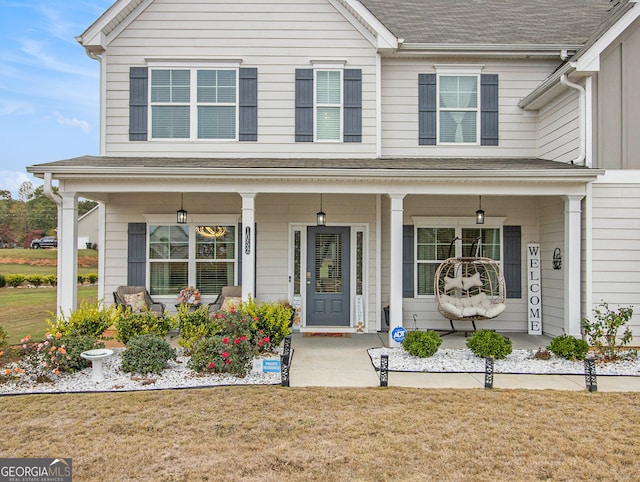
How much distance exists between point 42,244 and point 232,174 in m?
35.2

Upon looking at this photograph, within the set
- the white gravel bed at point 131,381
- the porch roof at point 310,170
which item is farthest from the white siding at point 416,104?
the white gravel bed at point 131,381

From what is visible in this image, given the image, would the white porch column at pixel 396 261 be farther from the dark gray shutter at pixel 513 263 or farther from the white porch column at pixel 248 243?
the dark gray shutter at pixel 513 263

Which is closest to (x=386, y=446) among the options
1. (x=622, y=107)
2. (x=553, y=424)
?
(x=553, y=424)

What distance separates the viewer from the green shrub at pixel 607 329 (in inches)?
277

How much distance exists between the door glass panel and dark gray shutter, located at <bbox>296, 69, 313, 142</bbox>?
201cm

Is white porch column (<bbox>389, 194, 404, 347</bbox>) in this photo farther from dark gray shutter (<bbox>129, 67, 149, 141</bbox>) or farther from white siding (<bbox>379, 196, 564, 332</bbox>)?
dark gray shutter (<bbox>129, 67, 149, 141</bbox>)

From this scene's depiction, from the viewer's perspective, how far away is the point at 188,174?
740 cm

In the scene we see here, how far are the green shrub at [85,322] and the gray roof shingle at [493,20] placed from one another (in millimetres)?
7675

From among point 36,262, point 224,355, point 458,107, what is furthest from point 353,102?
point 36,262

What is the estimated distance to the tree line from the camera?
40844 millimetres

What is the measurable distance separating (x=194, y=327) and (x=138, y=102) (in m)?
4.80

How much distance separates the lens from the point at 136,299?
341 inches

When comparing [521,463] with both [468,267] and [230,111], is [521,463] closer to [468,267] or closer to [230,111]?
[468,267]

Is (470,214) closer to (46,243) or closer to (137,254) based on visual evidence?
(137,254)
